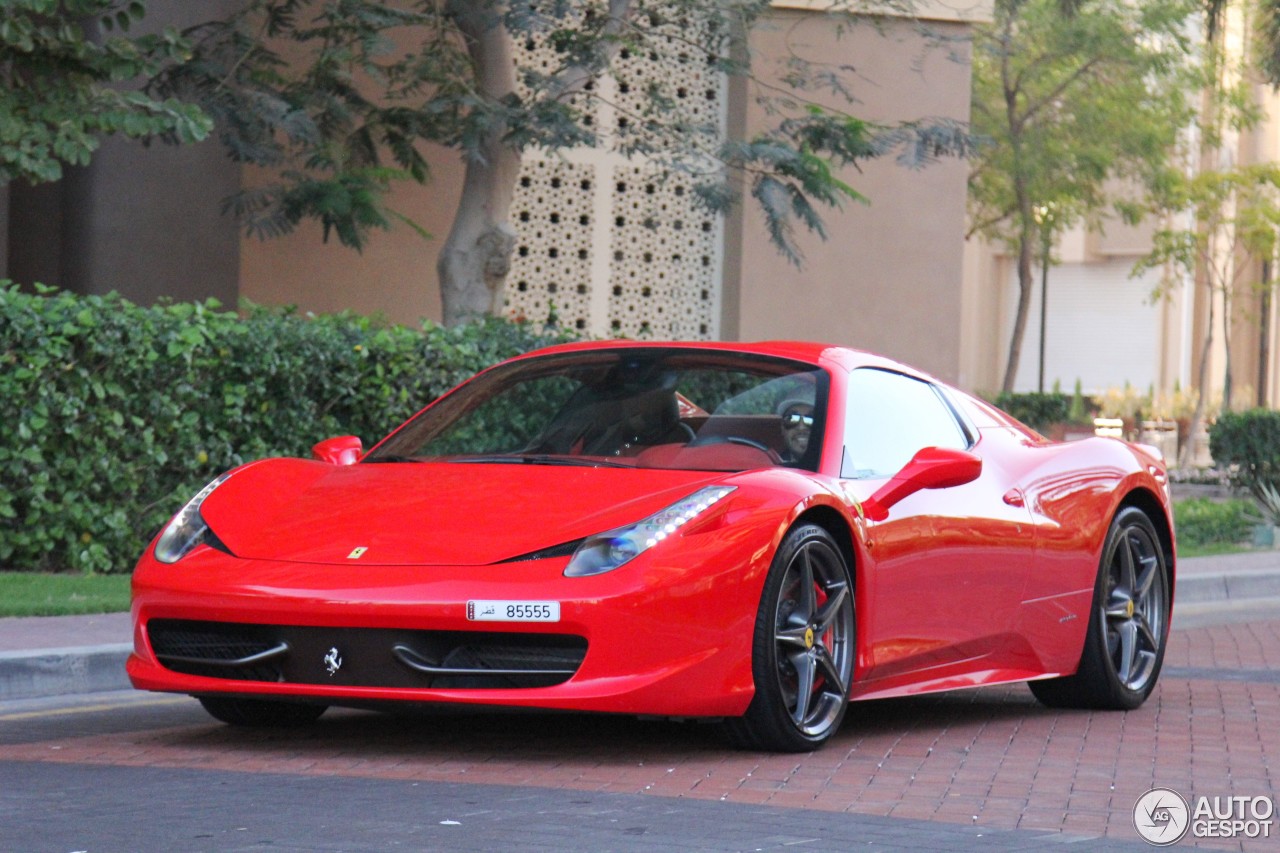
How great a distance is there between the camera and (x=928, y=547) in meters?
6.62

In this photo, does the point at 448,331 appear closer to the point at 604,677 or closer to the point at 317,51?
the point at 317,51

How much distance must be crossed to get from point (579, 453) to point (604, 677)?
1233mm

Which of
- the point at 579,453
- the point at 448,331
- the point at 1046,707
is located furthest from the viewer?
the point at 448,331

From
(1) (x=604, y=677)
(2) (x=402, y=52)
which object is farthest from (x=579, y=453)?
(2) (x=402, y=52)

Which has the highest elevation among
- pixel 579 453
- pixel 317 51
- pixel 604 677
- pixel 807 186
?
pixel 317 51

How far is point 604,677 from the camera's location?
5.56 m

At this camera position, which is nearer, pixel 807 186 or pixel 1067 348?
pixel 807 186

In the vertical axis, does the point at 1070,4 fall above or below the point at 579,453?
above

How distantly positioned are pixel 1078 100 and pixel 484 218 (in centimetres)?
1774

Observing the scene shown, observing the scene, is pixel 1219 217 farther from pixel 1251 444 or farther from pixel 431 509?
pixel 431 509

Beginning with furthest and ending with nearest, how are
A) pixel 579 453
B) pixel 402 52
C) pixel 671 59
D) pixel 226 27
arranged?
pixel 671 59, pixel 402 52, pixel 226 27, pixel 579 453

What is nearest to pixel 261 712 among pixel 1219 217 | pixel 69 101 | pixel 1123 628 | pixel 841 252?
pixel 1123 628

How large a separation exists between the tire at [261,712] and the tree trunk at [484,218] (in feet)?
27.9

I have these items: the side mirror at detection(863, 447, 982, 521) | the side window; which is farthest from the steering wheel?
the side mirror at detection(863, 447, 982, 521)
